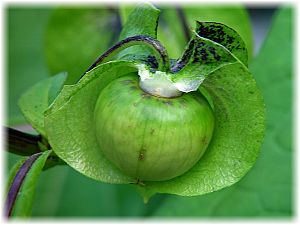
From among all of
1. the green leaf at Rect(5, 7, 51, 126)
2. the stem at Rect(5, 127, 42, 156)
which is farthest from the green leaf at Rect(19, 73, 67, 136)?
the green leaf at Rect(5, 7, 51, 126)

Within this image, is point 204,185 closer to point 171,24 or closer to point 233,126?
point 233,126

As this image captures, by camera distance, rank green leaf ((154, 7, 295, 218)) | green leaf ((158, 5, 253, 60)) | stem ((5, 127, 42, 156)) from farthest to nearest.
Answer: green leaf ((154, 7, 295, 218)), green leaf ((158, 5, 253, 60)), stem ((5, 127, 42, 156))

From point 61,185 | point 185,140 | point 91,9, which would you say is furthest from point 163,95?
point 61,185

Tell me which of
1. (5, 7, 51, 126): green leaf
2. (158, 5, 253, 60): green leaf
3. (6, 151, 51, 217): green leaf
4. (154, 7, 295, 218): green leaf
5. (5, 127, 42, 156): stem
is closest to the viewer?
(6, 151, 51, 217): green leaf

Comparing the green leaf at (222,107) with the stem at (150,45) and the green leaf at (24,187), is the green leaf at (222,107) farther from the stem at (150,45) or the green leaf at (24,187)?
the green leaf at (24,187)

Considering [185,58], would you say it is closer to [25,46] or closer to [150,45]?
[150,45]

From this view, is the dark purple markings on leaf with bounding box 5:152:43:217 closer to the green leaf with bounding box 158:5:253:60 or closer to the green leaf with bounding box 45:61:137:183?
the green leaf with bounding box 45:61:137:183
